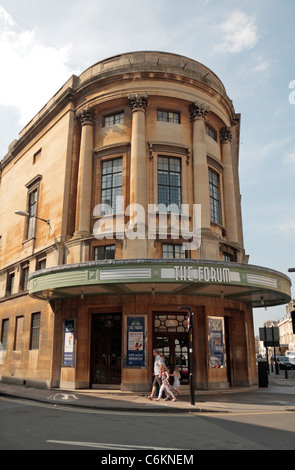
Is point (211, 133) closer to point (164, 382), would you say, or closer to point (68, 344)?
point (68, 344)

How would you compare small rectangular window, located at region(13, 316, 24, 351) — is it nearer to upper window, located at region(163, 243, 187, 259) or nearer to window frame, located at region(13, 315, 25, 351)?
window frame, located at region(13, 315, 25, 351)

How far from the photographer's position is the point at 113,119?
23.6m

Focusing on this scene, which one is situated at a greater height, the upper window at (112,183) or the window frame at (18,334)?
the upper window at (112,183)

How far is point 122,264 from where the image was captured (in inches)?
627

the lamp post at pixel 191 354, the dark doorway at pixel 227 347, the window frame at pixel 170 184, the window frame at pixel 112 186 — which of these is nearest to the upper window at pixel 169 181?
the window frame at pixel 170 184

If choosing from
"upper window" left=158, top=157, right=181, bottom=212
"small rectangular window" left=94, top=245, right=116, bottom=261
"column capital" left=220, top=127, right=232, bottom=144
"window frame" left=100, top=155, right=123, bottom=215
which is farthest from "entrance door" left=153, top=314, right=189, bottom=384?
"column capital" left=220, top=127, right=232, bottom=144

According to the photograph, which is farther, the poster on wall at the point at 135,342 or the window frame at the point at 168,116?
the window frame at the point at 168,116

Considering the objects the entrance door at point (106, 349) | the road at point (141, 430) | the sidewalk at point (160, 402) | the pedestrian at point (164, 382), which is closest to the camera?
the road at point (141, 430)

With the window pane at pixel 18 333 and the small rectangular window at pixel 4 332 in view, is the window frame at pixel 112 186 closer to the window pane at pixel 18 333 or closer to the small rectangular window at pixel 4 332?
the window pane at pixel 18 333

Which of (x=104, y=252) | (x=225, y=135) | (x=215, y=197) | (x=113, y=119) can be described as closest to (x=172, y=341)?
(x=104, y=252)

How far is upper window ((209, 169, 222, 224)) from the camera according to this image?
23.4 meters

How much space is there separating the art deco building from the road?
560 centimetres

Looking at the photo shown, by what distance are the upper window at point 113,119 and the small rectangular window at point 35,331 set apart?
41.0ft

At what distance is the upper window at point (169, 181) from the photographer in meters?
21.4
